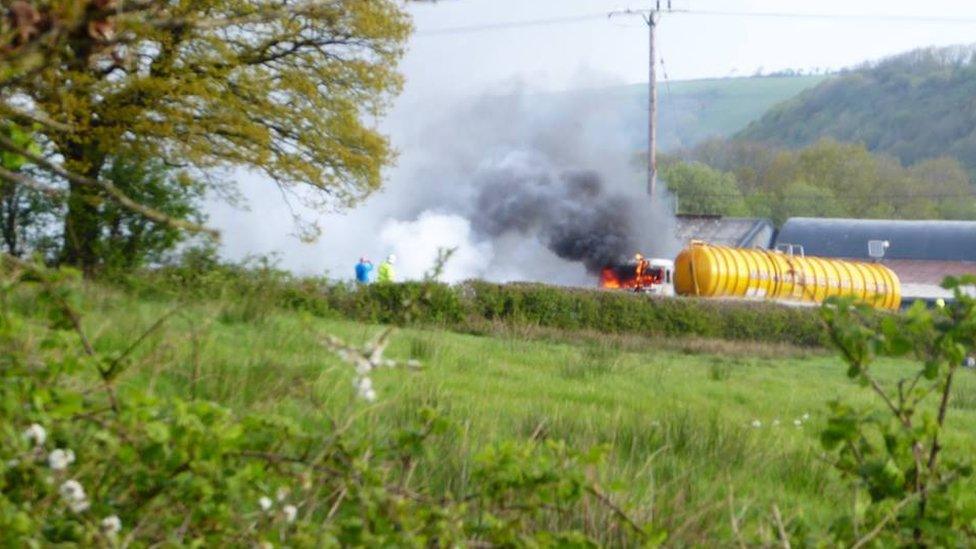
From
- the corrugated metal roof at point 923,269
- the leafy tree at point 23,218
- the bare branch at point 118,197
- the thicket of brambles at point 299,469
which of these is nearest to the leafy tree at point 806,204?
the corrugated metal roof at point 923,269

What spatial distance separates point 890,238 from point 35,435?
66107 millimetres

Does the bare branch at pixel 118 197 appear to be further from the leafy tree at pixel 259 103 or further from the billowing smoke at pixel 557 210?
the billowing smoke at pixel 557 210

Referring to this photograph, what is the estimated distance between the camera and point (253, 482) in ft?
12.5

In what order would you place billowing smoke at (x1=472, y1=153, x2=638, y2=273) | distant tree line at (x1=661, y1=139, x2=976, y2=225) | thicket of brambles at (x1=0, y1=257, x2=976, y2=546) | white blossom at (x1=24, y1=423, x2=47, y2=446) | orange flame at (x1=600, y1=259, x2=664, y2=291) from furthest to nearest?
distant tree line at (x1=661, y1=139, x2=976, y2=225) → billowing smoke at (x1=472, y1=153, x2=638, y2=273) → orange flame at (x1=600, y1=259, x2=664, y2=291) → thicket of brambles at (x1=0, y1=257, x2=976, y2=546) → white blossom at (x1=24, y1=423, x2=47, y2=446)

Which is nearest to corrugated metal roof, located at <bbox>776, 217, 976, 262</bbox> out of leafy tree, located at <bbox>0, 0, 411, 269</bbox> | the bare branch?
leafy tree, located at <bbox>0, 0, 411, 269</bbox>

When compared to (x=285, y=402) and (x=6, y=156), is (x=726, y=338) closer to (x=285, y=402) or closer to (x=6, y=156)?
(x=285, y=402)

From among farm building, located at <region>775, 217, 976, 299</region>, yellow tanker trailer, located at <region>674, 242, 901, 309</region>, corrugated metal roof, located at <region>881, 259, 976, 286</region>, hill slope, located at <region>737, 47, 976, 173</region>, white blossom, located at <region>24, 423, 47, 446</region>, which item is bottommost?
white blossom, located at <region>24, 423, 47, 446</region>

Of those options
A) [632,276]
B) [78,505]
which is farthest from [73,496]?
[632,276]

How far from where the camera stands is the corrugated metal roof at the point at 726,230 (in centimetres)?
6269

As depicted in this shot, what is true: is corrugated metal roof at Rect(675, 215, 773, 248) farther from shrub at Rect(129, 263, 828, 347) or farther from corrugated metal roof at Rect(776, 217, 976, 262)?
shrub at Rect(129, 263, 828, 347)

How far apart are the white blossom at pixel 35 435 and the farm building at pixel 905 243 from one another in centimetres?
6183

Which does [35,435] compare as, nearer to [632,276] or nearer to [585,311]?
[585,311]

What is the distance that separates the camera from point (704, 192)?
89.9 metres

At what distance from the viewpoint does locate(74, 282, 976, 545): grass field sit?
5465 millimetres
